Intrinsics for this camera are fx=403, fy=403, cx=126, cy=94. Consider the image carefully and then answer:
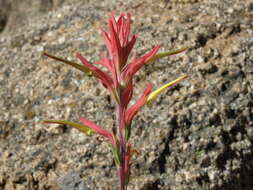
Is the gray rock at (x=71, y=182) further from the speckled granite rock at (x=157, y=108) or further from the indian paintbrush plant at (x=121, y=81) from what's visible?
the indian paintbrush plant at (x=121, y=81)

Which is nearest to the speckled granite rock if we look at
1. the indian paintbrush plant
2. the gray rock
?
the gray rock

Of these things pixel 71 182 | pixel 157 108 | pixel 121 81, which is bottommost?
A: pixel 71 182

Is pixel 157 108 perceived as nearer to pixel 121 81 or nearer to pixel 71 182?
pixel 71 182

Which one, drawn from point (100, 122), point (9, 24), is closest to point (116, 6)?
point (100, 122)

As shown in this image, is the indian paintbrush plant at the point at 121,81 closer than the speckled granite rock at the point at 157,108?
Yes

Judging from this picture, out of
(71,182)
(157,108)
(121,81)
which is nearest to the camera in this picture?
(121,81)

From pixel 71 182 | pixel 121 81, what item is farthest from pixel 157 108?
pixel 121 81

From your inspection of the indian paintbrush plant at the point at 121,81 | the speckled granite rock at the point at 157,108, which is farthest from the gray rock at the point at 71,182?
the indian paintbrush plant at the point at 121,81

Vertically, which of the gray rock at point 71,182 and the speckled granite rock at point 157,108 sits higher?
the speckled granite rock at point 157,108

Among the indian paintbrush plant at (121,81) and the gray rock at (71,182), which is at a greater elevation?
the indian paintbrush plant at (121,81)
